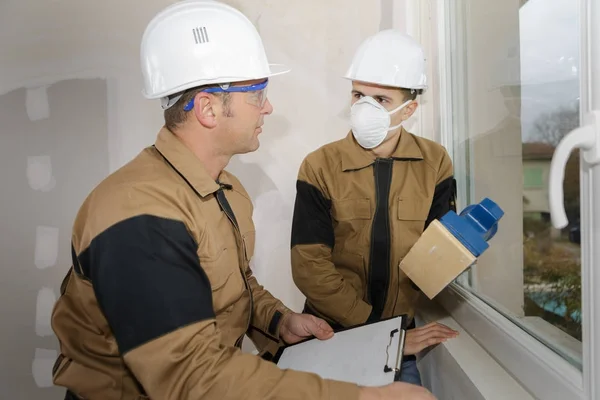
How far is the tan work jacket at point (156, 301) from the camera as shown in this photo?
81cm

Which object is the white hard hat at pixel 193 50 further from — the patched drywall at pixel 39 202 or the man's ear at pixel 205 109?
the patched drywall at pixel 39 202

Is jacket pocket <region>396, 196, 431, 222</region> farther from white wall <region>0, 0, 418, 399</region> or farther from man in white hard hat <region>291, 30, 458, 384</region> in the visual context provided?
white wall <region>0, 0, 418, 399</region>

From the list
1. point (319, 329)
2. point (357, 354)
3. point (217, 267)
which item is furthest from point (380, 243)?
point (217, 267)

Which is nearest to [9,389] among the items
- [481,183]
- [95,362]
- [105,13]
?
[95,362]

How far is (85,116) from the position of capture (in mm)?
2086

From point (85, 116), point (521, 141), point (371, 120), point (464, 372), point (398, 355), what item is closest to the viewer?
point (398, 355)

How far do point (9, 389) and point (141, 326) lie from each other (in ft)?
5.71

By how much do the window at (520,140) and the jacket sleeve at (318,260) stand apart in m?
0.35

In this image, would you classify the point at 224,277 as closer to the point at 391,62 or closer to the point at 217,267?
the point at 217,267

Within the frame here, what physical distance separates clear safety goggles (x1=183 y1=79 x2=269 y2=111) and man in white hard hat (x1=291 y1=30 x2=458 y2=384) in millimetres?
376

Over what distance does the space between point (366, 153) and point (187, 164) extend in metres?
0.63

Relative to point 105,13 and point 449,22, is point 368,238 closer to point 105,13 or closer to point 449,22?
point 449,22

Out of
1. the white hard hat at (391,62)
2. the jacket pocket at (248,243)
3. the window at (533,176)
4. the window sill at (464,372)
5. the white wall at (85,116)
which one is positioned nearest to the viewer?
the window sill at (464,372)

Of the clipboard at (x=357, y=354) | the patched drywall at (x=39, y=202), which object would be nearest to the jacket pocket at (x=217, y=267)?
the clipboard at (x=357, y=354)
